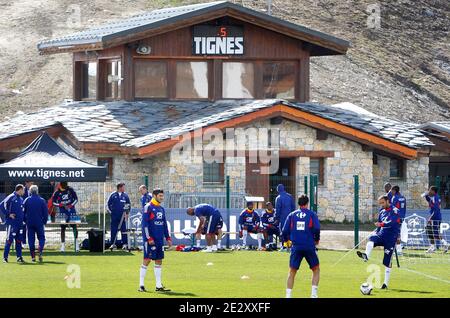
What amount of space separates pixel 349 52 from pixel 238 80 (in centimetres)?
3512

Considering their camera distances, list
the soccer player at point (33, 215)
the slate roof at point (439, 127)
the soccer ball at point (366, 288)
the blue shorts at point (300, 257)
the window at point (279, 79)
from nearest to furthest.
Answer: the blue shorts at point (300, 257) < the soccer ball at point (366, 288) < the soccer player at point (33, 215) < the window at point (279, 79) < the slate roof at point (439, 127)

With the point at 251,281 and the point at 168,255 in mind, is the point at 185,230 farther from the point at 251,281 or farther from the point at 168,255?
the point at 251,281

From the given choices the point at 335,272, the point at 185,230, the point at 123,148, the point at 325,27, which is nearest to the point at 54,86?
the point at 325,27

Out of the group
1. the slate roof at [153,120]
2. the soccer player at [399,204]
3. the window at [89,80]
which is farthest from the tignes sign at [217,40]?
the soccer player at [399,204]

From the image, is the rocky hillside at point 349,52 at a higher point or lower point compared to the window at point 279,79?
higher

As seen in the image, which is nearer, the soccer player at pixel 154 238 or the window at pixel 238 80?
the soccer player at pixel 154 238

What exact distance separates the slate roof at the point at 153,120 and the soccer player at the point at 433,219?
7.03 meters

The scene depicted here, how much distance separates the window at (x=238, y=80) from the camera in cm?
4938

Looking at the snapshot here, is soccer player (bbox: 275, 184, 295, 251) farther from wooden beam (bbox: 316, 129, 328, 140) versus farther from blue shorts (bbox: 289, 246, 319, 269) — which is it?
blue shorts (bbox: 289, 246, 319, 269)

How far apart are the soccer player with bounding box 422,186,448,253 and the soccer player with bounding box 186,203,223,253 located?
5.58m

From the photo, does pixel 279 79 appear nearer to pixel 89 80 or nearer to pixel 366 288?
pixel 89 80

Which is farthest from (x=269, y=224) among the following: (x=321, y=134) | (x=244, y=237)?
(x=321, y=134)

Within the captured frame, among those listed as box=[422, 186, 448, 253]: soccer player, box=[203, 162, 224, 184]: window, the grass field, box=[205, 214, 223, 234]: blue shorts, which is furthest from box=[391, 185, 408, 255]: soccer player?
box=[203, 162, 224, 184]: window

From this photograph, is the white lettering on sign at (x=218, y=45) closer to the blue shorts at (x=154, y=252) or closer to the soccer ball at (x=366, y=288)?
the blue shorts at (x=154, y=252)
